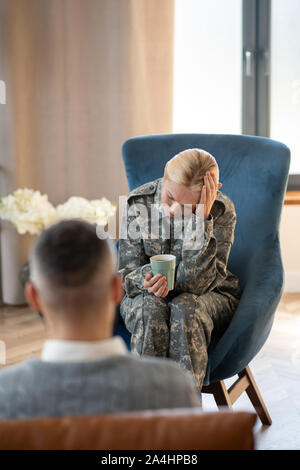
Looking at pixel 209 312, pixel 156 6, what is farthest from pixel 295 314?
pixel 156 6

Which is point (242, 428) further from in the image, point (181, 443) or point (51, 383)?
point (51, 383)

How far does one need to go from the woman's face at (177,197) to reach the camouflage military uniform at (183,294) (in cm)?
7

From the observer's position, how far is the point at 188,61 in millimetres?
3520

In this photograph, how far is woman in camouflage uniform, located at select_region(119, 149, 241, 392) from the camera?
5.45ft

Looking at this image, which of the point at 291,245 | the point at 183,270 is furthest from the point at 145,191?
the point at 291,245

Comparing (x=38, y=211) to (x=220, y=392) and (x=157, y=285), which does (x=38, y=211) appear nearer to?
(x=157, y=285)

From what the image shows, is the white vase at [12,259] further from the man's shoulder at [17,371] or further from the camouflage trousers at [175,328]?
the man's shoulder at [17,371]

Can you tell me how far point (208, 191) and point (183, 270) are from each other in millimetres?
253

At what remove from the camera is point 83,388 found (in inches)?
28.5

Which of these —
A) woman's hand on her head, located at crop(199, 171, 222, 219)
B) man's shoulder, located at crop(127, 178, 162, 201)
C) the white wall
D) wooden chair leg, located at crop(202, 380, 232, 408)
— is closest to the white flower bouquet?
man's shoulder, located at crop(127, 178, 162, 201)

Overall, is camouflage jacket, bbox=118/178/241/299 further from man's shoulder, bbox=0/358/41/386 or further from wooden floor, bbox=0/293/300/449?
man's shoulder, bbox=0/358/41/386

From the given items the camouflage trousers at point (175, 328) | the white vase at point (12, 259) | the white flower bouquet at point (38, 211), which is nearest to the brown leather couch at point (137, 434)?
the camouflage trousers at point (175, 328)

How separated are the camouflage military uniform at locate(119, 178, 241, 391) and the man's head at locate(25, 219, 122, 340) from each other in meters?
0.89

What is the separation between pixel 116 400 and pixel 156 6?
9.44ft
